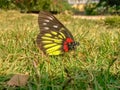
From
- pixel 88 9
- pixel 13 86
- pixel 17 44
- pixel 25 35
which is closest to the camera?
pixel 13 86

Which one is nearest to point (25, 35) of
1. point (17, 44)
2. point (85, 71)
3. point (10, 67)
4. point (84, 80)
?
point (17, 44)

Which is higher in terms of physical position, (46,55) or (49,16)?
(49,16)

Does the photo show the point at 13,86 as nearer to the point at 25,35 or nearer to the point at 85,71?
the point at 85,71

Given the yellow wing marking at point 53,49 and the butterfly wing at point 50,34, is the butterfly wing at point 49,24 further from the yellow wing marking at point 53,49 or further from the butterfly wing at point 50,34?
the yellow wing marking at point 53,49

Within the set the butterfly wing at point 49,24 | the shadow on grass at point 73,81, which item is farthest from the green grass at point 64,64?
the butterfly wing at point 49,24

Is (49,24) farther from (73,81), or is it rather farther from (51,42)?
(73,81)

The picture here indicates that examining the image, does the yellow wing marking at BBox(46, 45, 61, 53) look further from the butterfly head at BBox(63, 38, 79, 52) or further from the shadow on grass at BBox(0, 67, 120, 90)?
the shadow on grass at BBox(0, 67, 120, 90)

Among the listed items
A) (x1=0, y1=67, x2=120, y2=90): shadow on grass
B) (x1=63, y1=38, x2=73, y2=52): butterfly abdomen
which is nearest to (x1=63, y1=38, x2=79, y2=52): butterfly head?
(x1=63, y1=38, x2=73, y2=52): butterfly abdomen
